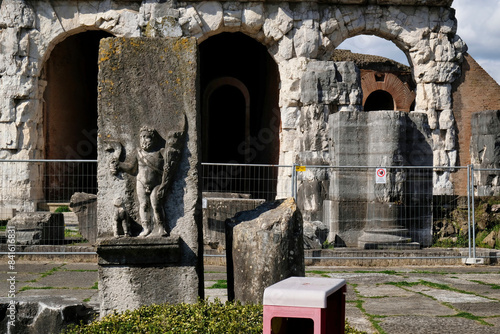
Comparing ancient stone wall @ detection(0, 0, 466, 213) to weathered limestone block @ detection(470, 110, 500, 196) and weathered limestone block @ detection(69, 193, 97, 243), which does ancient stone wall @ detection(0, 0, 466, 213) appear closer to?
weathered limestone block @ detection(470, 110, 500, 196)

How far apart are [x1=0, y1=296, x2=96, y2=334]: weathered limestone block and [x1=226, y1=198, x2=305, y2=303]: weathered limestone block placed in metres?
1.20

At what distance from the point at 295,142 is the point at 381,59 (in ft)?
39.6

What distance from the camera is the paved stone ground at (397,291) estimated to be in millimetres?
5246

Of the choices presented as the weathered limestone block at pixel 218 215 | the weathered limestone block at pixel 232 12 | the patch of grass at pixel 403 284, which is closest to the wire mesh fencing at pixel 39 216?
the weathered limestone block at pixel 218 215

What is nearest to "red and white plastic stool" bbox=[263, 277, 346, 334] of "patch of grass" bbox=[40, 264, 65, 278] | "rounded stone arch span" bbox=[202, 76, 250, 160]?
"patch of grass" bbox=[40, 264, 65, 278]

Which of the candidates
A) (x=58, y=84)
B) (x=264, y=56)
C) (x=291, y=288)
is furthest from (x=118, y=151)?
(x=264, y=56)

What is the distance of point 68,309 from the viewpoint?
4.96 metres

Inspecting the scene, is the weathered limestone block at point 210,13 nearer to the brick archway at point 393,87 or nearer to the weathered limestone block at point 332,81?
the weathered limestone block at point 332,81

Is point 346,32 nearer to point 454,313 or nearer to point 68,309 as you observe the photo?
point 454,313

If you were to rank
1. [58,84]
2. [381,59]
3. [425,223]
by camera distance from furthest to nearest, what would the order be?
[381,59], [58,84], [425,223]

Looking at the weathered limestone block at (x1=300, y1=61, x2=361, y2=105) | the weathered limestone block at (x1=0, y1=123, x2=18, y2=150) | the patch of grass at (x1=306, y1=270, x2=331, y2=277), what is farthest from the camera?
the weathered limestone block at (x1=0, y1=123, x2=18, y2=150)

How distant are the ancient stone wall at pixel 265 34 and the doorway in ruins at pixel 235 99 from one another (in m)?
3.48

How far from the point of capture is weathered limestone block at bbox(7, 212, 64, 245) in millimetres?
9625

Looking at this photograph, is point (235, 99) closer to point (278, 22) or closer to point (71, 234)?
point (278, 22)
